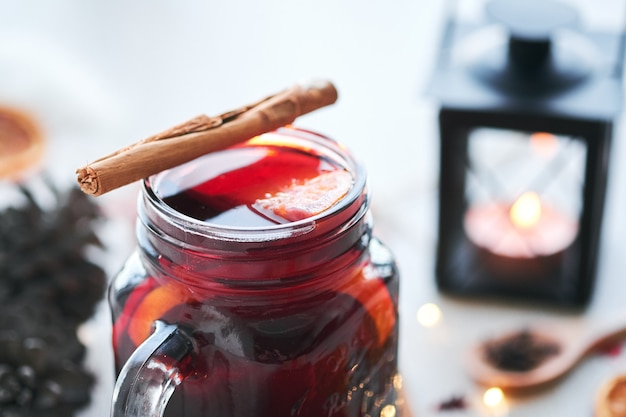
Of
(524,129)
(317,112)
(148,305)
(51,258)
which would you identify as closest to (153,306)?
(148,305)

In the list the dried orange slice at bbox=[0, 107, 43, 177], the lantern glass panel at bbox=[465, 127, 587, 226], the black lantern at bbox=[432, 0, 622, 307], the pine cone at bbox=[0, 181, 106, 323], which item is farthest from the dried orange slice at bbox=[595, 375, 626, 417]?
the dried orange slice at bbox=[0, 107, 43, 177]

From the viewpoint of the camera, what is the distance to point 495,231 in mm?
921

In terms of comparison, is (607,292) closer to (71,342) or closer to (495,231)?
(495,231)

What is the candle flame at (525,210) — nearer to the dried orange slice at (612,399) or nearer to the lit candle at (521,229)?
the lit candle at (521,229)

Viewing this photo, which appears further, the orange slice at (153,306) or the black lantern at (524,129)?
the black lantern at (524,129)

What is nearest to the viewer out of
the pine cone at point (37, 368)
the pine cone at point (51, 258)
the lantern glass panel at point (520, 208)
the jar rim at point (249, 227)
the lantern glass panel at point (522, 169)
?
the jar rim at point (249, 227)

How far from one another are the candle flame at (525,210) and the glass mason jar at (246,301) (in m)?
0.37

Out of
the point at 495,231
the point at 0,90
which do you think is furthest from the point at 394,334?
the point at 0,90

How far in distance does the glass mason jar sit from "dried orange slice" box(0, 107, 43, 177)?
0.49 metres

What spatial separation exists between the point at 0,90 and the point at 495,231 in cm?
59

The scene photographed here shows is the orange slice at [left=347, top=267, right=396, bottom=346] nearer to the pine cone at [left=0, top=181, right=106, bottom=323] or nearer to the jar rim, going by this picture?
the jar rim

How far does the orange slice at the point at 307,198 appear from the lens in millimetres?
513

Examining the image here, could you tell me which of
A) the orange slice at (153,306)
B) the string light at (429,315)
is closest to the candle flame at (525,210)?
the string light at (429,315)

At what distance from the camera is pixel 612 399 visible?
0.71 m
